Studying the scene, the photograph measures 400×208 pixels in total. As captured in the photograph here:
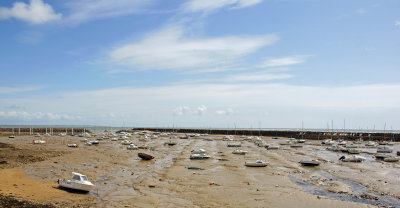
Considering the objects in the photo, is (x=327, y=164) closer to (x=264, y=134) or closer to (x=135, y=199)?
(x=135, y=199)

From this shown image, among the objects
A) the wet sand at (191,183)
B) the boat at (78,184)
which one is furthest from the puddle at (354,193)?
the boat at (78,184)

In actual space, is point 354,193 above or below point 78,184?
below

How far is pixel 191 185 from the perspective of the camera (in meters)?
30.7

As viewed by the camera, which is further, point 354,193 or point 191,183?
point 191,183

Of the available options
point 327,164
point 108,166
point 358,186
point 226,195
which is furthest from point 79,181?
point 327,164

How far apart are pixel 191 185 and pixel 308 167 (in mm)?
22108

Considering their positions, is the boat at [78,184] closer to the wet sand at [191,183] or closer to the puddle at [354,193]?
the wet sand at [191,183]

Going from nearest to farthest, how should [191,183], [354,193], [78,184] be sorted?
[78,184] < [354,193] < [191,183]

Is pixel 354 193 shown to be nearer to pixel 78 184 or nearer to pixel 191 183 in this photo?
pixel 191 183

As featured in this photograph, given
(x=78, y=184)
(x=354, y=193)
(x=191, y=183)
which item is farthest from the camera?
(x=191, y=183)

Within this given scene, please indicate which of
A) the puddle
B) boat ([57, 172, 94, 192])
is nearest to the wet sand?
the puddle

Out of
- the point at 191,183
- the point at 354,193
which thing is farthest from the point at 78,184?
the point at 354,193

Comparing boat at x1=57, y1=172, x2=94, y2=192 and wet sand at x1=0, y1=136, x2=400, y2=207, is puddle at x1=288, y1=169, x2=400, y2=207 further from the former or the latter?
boat at x1=57, y1=172, x2=94, y2=192

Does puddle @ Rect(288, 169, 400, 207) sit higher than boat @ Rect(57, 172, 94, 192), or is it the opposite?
boat @ Rect(57, 172, 94, 192)
